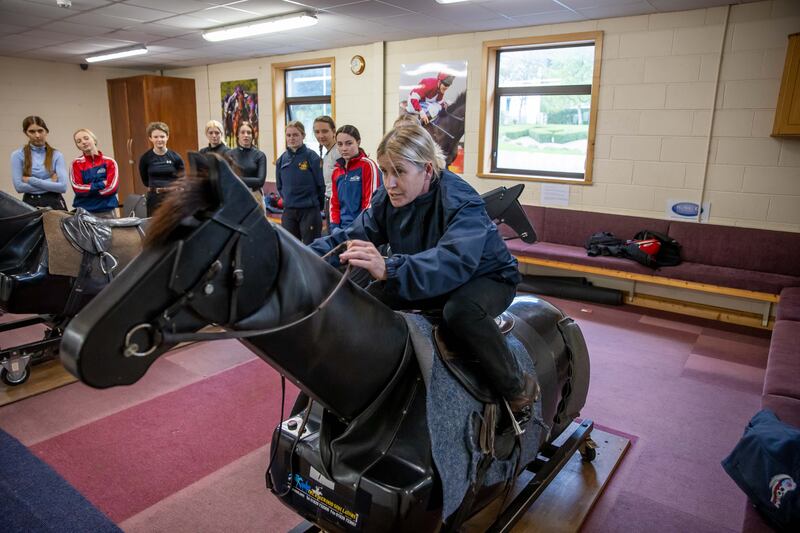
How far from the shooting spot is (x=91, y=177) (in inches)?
189

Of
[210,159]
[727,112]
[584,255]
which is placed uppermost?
[727,112]

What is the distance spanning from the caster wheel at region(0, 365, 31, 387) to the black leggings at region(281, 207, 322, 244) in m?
2.67

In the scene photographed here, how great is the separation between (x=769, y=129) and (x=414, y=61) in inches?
163

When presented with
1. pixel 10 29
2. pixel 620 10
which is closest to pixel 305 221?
pixel 620 10

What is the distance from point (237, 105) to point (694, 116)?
23.9 feet

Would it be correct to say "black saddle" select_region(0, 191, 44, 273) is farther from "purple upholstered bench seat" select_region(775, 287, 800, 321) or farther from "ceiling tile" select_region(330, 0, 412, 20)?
"purple upholstered bench seat" select_region(775, 287, 800, 321)

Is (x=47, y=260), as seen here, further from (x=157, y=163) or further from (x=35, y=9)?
(x=35, y=9)

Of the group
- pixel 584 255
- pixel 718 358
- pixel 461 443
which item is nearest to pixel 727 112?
pixel 584 255

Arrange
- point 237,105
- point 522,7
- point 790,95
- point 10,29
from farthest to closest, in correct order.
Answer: point 237,105 → point 10,29 → point 522,7 → point 790,95

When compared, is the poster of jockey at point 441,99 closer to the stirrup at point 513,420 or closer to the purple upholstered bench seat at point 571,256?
the purple upholstered bench seat at point 571,256

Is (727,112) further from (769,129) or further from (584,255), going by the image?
(584,255)

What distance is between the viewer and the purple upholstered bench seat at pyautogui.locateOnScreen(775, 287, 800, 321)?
13.0ft

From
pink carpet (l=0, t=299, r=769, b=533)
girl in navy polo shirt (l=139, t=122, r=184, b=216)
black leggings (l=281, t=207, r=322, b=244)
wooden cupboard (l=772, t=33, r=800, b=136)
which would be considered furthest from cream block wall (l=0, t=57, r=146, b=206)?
wooden cupboard (l=772, t=33, r=800, b=136)

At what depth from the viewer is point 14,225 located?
3219 millimetres
